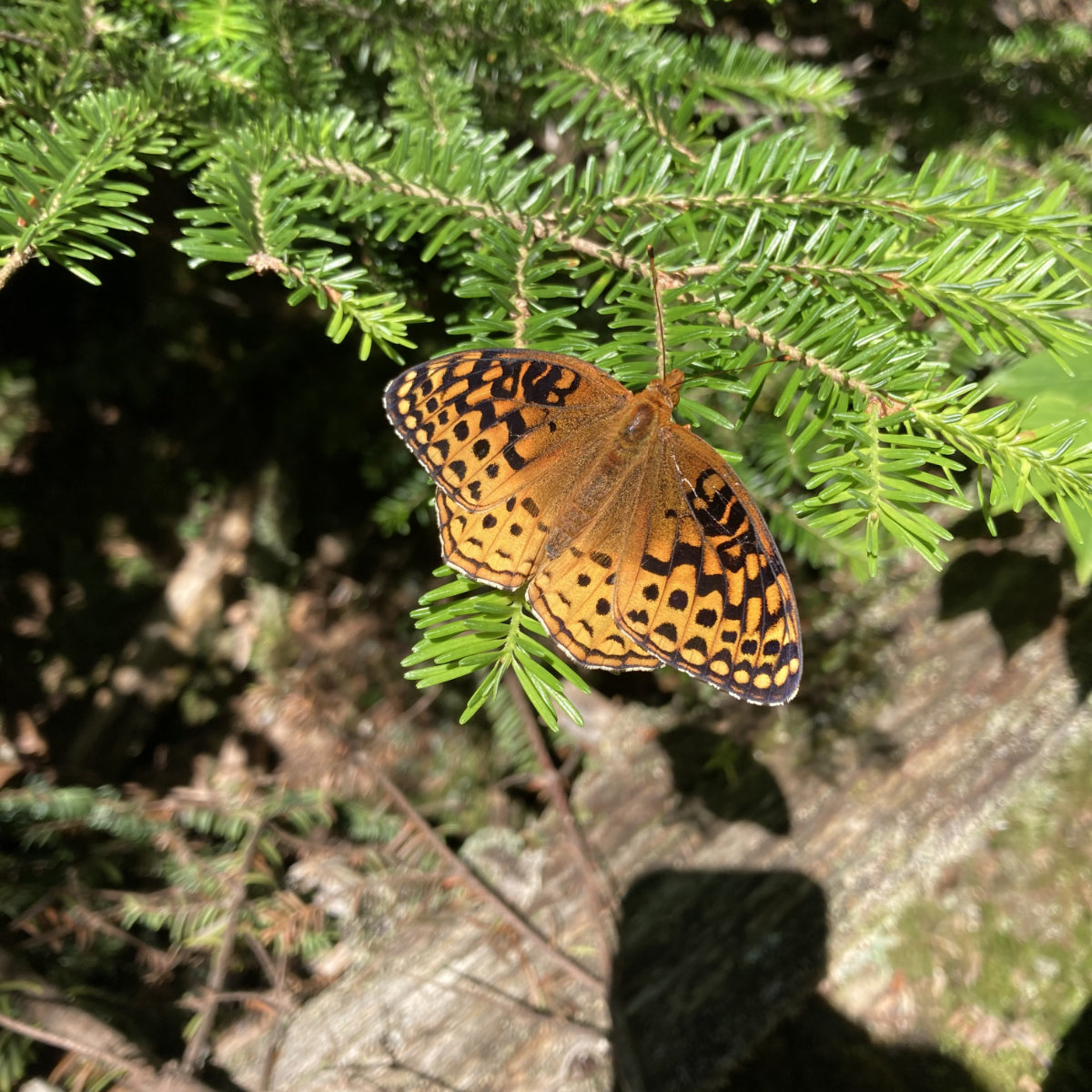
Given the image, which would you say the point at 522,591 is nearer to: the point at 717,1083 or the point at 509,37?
the point at 509,37

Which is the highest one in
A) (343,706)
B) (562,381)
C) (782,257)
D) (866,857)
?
(782,257)

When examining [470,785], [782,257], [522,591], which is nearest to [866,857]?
[470,785]

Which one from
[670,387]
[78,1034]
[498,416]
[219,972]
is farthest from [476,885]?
[670,387]

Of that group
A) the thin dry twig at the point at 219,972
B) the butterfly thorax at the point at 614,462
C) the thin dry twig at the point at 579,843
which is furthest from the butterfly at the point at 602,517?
the thin dry twig at the point at 219,972

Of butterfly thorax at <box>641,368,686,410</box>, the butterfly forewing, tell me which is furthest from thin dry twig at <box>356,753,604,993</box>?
butterfly thorax at <box>641,368,686,410</box>

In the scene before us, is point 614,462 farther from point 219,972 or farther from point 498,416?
point 219,972

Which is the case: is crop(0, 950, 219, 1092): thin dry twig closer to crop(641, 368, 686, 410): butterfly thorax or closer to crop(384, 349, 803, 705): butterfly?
crop(384, 349, 803, 705): butterfly

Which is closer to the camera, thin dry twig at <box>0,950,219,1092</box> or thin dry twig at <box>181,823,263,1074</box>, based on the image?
thin dry twig at <box>0,950,219,1092</box>
